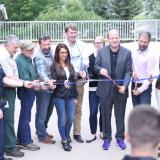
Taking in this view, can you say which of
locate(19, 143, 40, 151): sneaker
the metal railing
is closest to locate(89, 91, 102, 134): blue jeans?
locate(19, 143, 40, 151): sneaker

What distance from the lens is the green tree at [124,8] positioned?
117 ft

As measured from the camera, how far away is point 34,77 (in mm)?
7422

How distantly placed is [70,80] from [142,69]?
1.12m

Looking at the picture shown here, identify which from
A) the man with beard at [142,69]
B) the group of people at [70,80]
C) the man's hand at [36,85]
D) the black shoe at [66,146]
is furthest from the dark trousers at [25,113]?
the man with beard at [142,69]

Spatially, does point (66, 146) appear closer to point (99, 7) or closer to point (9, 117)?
point (9, 117)

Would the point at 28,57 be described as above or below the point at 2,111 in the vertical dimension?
above

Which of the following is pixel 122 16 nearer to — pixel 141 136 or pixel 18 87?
pixel 18 87

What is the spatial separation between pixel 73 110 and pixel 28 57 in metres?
1.08

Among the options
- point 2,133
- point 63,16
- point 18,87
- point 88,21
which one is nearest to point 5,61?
point 18,87

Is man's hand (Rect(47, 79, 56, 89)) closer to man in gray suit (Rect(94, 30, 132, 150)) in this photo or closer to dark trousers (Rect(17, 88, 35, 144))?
dark trousers (Rect(17, 88, 35, 144))

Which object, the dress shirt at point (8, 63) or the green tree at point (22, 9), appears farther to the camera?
the green tree at point (22, 9)

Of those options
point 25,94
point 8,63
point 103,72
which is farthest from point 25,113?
point 103,72

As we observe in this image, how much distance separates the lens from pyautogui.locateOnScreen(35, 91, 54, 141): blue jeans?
7.66 metres

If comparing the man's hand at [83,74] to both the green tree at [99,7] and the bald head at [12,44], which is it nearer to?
the bald head at [12,44]
